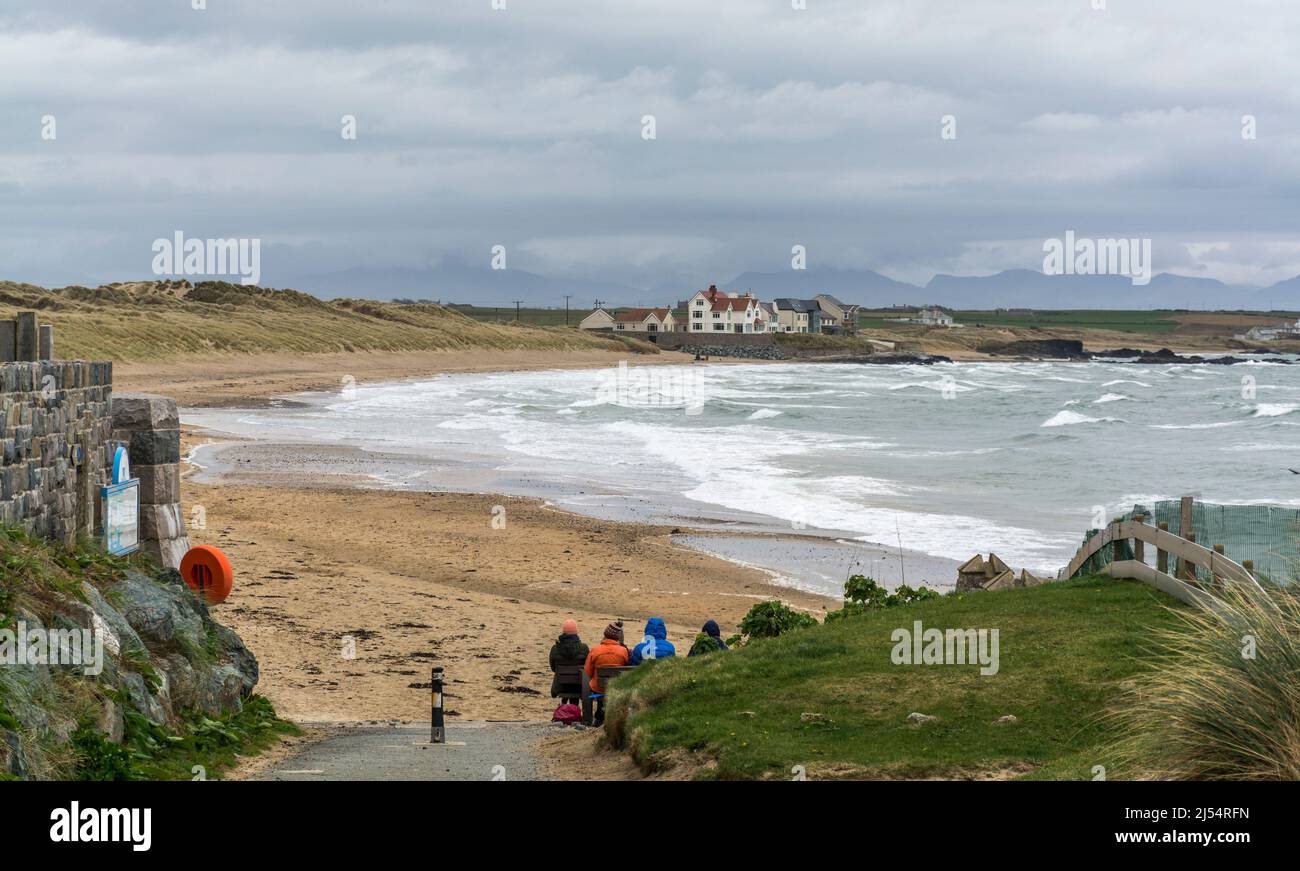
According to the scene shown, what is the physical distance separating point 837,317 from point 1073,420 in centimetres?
13038

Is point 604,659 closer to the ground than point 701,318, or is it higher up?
closer to the ground

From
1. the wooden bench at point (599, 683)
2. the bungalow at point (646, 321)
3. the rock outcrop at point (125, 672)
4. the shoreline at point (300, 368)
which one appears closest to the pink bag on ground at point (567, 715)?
the wooden bench at point (599, 683)

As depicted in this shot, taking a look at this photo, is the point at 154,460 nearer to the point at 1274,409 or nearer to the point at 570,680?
the point at 570,680

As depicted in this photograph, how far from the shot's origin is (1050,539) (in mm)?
26297

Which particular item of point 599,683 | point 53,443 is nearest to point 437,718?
point 599,683

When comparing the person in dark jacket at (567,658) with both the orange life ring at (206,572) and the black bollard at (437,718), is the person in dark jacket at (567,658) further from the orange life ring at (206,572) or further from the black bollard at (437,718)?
the orange life ring at (206,572)

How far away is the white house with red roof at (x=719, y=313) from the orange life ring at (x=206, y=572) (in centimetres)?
14657

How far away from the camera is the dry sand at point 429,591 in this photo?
15086 millimetres

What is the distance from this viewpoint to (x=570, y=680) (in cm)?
1404

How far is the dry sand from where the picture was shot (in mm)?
15086

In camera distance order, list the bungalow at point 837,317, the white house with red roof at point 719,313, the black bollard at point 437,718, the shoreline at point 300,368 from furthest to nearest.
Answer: the bungalow at point 837,317, the white house with red roof at point 719,313, the shoreline at point 300,368, the black bollard at point 437,718

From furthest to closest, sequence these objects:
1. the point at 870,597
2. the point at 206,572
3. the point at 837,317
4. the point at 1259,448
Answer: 1. the point at 837,317
2. the point at 1259,448
3. the point at 870,597
4. the point at 206,572

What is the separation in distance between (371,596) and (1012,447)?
33.6 metres
